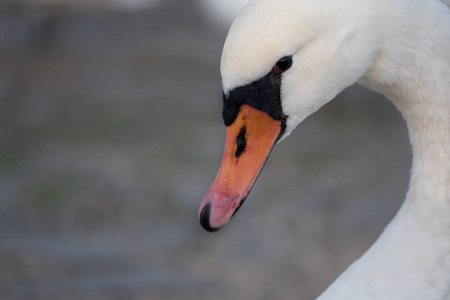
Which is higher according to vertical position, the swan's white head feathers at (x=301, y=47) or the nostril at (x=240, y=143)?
the swan's white head feathers at (x=301, y=47)

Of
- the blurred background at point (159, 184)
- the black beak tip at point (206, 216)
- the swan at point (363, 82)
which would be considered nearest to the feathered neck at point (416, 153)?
the swan at point (363, 82)

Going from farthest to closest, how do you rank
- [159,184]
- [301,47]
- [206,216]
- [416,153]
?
[159,184], [416,153], [206,216], [301,47]

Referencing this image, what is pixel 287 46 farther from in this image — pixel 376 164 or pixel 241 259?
pixel 376 164

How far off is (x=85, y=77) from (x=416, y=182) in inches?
256

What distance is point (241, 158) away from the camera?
1.74 m

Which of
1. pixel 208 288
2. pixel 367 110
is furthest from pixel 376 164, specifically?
pixel 208 288

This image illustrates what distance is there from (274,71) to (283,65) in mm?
24

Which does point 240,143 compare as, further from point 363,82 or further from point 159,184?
point 159,184

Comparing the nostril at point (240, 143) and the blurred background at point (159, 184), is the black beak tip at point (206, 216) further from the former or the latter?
the blurred background at point (159, 184)

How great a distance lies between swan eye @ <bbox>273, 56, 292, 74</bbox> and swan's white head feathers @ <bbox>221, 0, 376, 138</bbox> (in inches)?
0.5

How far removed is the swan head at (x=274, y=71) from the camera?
1.51m

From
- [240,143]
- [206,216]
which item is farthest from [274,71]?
[206,216]

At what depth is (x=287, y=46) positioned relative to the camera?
1544mm

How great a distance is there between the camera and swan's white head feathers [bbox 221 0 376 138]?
4.93 feet
